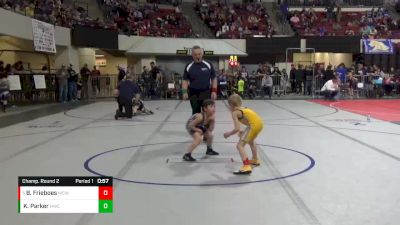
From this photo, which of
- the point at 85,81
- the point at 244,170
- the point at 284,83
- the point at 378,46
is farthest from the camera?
the point at 378,46

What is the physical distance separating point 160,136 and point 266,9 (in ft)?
87.9

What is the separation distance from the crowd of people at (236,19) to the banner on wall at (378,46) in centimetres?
568

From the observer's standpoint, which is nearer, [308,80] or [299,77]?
[308,80]

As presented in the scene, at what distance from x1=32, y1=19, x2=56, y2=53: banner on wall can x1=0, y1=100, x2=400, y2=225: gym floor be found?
7358 mm

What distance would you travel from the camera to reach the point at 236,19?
107 feet

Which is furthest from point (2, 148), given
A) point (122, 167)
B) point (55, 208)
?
point (55, 208)

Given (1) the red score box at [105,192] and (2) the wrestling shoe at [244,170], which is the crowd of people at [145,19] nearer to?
A: (2) the wrestling shoe at [244,170]

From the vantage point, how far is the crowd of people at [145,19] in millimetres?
28453

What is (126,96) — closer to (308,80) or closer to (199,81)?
(199,81)

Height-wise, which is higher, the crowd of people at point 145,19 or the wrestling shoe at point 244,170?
the crowd of people at point 145,19

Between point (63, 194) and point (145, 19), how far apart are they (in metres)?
27.2

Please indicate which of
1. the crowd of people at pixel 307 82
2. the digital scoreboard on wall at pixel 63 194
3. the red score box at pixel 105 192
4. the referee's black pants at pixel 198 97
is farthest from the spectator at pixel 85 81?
the red score box at pixel 105 192

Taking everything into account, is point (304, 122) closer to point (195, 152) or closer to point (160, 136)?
point (160, 136)


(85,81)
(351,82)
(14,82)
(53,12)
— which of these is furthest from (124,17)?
(351,82)
